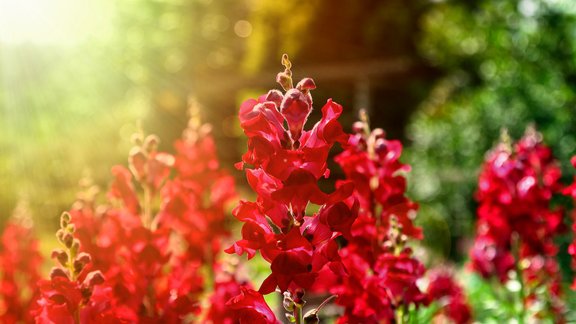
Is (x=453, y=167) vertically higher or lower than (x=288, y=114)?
higher

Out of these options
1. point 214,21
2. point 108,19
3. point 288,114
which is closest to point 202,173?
point 288,114

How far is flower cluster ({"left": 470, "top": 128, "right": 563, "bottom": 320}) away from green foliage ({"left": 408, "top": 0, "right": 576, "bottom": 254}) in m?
3.46

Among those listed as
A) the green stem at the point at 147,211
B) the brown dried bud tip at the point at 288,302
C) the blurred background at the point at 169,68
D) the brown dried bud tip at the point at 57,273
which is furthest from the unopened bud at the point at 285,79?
the blurred background at the point at 169,68

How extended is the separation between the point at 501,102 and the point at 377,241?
279 inches

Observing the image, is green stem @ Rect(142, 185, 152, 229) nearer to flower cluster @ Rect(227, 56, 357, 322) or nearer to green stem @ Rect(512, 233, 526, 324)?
flower cluster @ Rect(227, 56, 357, 322)

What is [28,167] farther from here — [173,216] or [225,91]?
[173,216]

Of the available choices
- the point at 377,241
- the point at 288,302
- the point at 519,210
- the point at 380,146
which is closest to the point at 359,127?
the point at 380,146

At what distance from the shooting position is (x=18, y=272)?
505cm

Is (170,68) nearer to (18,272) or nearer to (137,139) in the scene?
(18,272)

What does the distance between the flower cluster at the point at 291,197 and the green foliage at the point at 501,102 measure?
599 centimetres

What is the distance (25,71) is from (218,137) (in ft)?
22.4

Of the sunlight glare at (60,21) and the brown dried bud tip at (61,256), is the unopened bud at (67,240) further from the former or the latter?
the sunlight glare at (60,21)

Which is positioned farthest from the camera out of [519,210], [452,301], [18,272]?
[452,301]

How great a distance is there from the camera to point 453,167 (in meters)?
11.1
